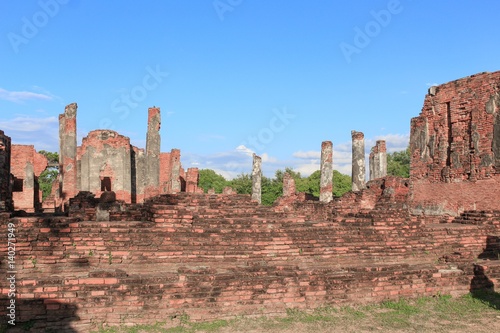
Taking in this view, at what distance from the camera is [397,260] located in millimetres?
8328

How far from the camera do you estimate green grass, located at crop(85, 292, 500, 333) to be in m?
5.80

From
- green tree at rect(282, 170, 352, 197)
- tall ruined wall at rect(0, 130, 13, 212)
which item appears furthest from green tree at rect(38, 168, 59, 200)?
tall ruined wall at rect(0, 130, 13, 212)

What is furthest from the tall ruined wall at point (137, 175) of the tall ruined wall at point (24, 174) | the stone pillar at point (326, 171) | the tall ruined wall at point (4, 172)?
the tall ruined wall at point (4, 172)

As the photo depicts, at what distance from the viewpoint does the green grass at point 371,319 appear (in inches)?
229

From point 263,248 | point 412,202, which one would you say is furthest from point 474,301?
point 412,202

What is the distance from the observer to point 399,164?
60344mm

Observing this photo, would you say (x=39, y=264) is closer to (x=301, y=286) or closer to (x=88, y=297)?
(x=88, y=297)

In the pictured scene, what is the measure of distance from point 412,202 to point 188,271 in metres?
11.5

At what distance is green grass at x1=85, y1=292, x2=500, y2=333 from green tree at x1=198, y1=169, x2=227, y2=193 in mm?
54168

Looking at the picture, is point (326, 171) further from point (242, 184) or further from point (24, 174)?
point (242, 184)

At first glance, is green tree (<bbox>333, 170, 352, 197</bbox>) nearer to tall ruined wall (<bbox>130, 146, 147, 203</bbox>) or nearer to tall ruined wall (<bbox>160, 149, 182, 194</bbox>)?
tall ruined wall (<bbox>160, 149, 182, 194</bbox>)

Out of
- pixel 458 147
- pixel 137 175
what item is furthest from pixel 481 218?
pixel 137 175

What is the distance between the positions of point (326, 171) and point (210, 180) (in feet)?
146

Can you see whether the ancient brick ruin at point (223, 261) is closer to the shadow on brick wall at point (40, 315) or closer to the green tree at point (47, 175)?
the shadow on brick wall at point (40, 315)
